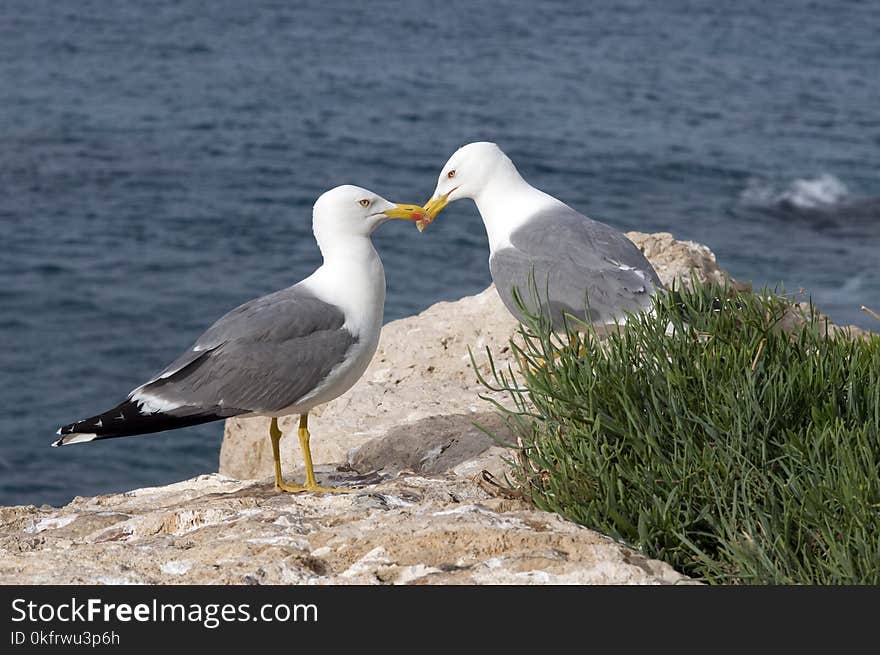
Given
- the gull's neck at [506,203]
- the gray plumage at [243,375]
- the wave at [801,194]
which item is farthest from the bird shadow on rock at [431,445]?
the wave at [801,194]

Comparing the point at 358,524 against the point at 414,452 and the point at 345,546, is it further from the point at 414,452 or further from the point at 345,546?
the point at 414,452

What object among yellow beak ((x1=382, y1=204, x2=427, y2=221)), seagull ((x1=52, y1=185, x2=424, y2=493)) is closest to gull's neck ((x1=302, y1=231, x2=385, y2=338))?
seagull ((x1=52, y1=185, x2=424, y2=493))

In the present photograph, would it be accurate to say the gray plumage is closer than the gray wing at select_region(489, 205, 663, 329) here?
Yes

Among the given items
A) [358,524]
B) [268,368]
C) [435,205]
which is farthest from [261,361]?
[435,205]

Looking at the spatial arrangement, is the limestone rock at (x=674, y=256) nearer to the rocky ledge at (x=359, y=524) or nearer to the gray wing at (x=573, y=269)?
the gray wing at (x=573, y=269)

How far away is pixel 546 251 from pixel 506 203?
592mm

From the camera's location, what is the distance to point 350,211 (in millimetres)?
5762

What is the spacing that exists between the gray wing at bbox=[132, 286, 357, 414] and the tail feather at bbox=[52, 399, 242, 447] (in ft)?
0.08

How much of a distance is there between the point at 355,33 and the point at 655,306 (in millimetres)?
22262

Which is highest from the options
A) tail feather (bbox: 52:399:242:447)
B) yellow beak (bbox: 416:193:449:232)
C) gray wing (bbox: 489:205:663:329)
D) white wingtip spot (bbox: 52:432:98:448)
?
yellow beak (bbox: 416:193:449:232)

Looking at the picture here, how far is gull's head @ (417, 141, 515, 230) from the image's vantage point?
7.00 meters

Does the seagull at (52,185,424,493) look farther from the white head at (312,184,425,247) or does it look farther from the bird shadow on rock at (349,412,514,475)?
the bird shadow on rock at (349,412,514,475)

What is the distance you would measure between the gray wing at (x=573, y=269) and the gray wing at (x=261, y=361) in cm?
97

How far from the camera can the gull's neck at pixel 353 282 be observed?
554cm
